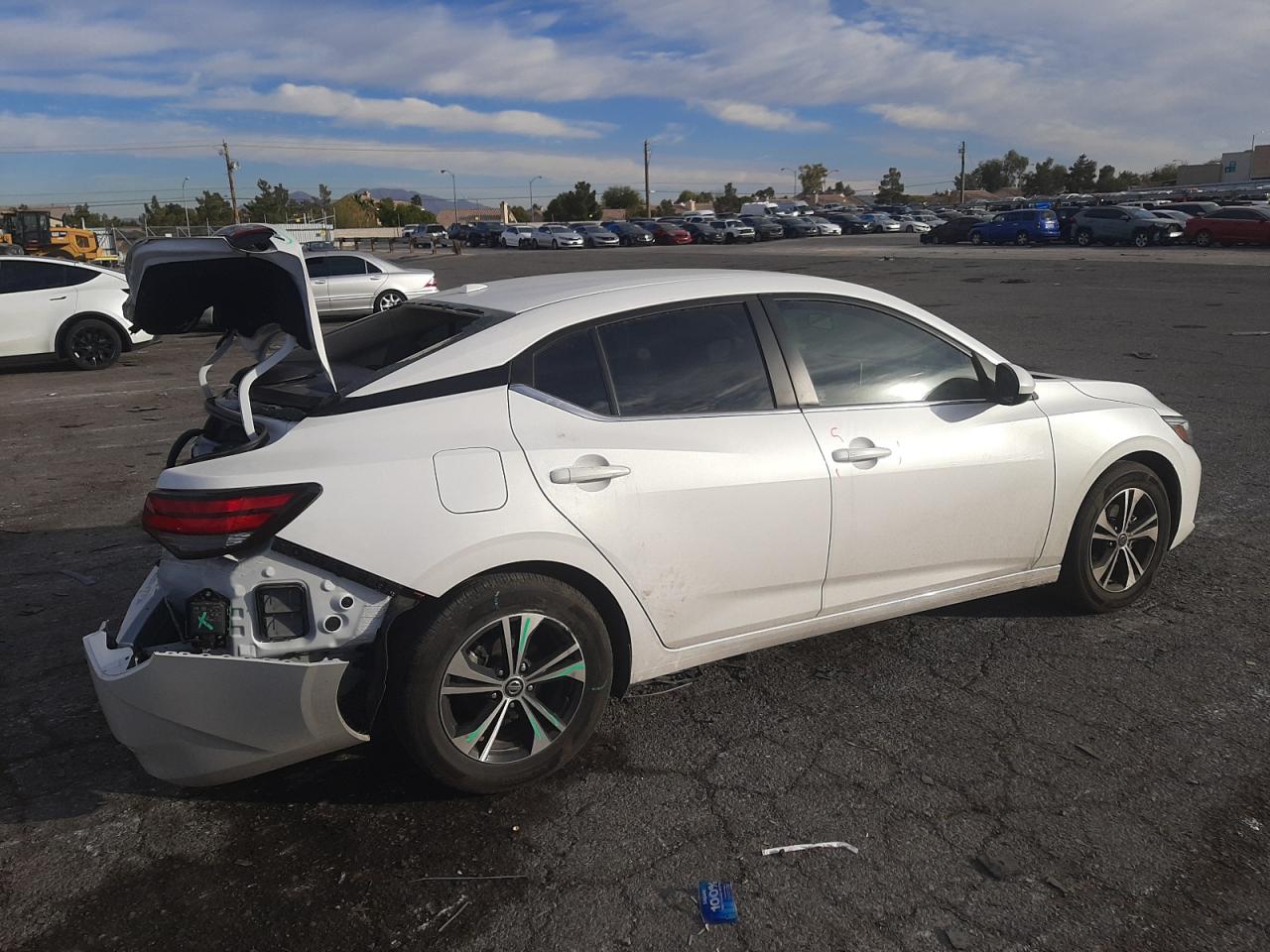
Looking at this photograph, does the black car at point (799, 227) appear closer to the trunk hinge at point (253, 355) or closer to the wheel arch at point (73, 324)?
the wheel arch at point (73, 324)

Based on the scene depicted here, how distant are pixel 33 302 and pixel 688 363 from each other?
12214 mm

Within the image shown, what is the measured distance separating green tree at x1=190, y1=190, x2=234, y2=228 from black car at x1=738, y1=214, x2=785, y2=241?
37.4 meters

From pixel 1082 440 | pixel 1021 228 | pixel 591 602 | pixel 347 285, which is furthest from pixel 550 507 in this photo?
pixel 1021 228

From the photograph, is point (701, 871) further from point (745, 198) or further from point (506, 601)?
point (745, 198)

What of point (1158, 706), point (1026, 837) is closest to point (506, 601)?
point (1026, 837)

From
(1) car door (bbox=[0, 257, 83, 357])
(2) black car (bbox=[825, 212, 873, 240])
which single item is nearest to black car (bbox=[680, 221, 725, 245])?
(2) black car (bbox=[825, 212, 873, 240])

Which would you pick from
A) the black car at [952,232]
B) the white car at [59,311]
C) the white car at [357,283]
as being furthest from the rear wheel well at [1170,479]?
the black car at [952,232]

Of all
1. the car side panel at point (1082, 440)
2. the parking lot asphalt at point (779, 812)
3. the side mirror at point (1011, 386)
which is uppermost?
the side mirror at point (1011, 386)

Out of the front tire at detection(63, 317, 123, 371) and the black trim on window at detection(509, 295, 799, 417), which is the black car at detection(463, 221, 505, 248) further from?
the black trim on window at detection(509, 295, 799, 417)

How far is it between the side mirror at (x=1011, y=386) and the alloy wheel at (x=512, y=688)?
2.10 m

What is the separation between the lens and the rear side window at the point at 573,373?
337 cm

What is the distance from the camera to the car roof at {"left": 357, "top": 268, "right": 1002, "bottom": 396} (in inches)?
130

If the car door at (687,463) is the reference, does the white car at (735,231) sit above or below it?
below

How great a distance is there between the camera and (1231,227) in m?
35.4
